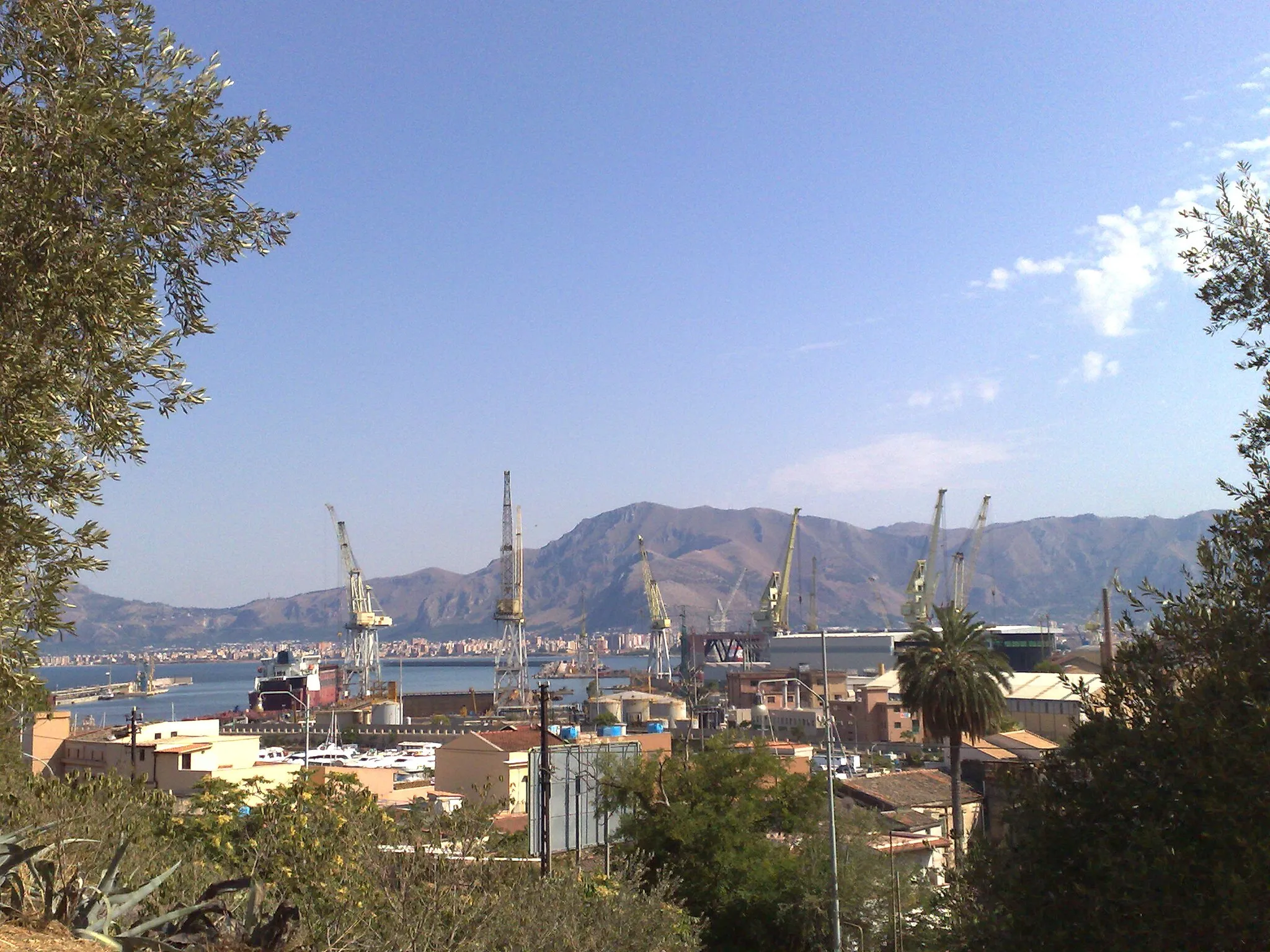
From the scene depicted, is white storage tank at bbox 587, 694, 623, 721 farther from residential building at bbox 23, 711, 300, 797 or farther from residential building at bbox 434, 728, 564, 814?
residential building at bbox 434, 728, 564, 814

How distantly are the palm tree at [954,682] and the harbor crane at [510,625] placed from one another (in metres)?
107

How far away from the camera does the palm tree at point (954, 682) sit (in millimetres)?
33688

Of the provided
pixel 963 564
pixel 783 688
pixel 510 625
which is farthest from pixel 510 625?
pixel 963 564

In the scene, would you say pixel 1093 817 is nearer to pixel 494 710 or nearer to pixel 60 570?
pixel 60 570

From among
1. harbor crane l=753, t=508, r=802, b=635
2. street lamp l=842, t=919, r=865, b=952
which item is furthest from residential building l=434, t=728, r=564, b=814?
harbor crane l=753, t=508, r=802, b=635

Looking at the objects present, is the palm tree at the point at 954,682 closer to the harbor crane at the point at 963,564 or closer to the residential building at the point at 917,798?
the residential building at the point at 917,798

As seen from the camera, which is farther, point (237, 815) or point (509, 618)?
point (509, 618)

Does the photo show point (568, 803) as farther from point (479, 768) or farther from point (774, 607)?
point (774, 607)

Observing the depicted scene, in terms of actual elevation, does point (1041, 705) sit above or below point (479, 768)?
below

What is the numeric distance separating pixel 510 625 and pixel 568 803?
123819mm

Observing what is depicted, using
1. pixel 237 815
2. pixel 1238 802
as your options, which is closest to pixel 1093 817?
pixel 1238 802

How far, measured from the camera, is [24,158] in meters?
6.47

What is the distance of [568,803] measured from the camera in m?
20.9

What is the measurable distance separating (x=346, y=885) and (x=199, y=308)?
601 centimetres
